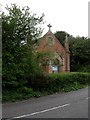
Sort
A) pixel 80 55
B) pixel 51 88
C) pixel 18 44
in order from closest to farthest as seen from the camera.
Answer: pixel 18 44 < pixel 51 88 < pixel 80 55

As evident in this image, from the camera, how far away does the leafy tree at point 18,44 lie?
20.7 meters

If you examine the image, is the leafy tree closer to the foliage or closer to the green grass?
the green grass

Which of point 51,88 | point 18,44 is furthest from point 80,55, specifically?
point 18,44

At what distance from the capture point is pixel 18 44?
21625 mm

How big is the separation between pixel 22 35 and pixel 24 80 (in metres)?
2.93

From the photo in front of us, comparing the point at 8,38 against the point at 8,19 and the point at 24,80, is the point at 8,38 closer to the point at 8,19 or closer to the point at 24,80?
the point at 8,19

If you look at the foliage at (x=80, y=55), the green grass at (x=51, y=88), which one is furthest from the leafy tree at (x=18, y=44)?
the foliage at (x=80, y=55)

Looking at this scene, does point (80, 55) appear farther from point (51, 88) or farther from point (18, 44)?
point (18, 44)

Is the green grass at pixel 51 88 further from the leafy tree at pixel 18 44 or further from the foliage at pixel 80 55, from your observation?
the foliage at pixel 80 55

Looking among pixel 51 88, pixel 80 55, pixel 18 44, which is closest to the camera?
pixel 18 44

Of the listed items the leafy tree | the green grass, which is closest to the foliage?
the green grass

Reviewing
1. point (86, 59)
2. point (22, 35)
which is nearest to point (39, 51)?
point (22, 35)

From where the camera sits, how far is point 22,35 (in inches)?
867

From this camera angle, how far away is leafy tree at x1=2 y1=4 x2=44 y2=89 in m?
20.7
